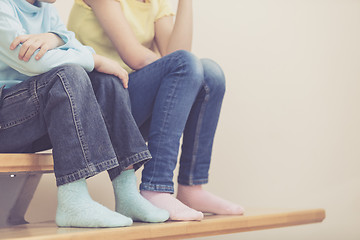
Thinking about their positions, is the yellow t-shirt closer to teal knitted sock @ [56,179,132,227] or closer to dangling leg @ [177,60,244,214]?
dangling leg @ [177,60,244,214]

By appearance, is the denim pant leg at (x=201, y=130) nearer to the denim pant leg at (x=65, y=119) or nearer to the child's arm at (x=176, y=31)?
the child's arm at (x=176, y=31)

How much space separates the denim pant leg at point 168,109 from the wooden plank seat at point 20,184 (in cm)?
21

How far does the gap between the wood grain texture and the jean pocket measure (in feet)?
0.21

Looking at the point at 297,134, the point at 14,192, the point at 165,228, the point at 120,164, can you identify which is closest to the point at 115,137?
the point at 120,164

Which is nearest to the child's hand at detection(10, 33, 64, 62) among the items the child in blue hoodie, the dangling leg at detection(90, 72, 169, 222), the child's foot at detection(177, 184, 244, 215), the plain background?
the child in blue hoodie

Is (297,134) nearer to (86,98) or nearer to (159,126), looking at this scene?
(159,126)

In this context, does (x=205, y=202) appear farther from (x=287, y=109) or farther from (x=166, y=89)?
(x=287, y=109)

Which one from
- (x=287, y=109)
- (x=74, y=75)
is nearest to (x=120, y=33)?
(x=74, y=75)

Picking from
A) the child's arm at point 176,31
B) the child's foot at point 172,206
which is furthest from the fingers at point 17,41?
the child's arm at point 176,31

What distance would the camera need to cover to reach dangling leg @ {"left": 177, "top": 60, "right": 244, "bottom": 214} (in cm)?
109

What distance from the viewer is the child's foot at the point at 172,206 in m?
0.92

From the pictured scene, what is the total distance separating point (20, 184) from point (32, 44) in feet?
1.13

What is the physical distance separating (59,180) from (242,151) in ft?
3.46

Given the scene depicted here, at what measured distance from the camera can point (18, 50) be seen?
0.86 metres
